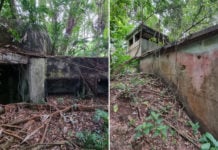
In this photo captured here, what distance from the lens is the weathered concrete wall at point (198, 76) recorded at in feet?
4.05

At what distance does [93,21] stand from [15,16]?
1.78ft

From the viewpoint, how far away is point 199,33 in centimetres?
129

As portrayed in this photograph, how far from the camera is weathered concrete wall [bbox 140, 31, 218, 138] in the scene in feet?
4.05

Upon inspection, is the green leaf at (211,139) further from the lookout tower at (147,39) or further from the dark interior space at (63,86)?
the lookout tower at (147,39)

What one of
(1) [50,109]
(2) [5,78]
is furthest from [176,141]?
(2) [5,78]

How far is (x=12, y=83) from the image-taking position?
144 cm

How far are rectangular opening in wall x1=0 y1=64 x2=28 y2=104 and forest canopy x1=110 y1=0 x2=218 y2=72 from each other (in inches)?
26.0

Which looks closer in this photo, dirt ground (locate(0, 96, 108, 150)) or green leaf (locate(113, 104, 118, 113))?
dirt ground (locate(0, 96, 108, 150))

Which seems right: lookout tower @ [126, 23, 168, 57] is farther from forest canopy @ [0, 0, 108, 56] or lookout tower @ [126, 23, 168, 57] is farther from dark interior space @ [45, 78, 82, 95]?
dark interior space @ [45, 78, 82, 95]

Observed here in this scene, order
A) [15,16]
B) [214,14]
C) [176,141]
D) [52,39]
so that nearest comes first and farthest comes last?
[176,141] → [15,16] → [52,39] → [214,14]

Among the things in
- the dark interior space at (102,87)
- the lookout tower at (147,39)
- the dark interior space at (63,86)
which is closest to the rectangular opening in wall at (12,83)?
the dark interior space at (63,86)

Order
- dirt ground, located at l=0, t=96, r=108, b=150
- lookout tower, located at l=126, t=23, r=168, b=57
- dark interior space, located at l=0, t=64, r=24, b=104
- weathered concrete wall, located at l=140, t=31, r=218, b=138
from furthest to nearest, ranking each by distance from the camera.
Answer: lookout tower, located at l=126, t=23, r=168, b=57 < dark interior space, located at l=0, t=64, r=24, b=104 < weathered concrete wall, located at l=140, t=31, r=218, b=138 < dirt ground, located at l=0, t=96, r=108, b=150

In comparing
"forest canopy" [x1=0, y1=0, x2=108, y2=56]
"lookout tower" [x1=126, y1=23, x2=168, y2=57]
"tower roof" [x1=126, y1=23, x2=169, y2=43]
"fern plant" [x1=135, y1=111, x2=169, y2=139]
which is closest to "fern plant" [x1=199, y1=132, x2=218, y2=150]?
"fern plant" [x1=135, y1=111, x2=169, y2=139]

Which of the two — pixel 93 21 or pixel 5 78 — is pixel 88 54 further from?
pixel 5 78
